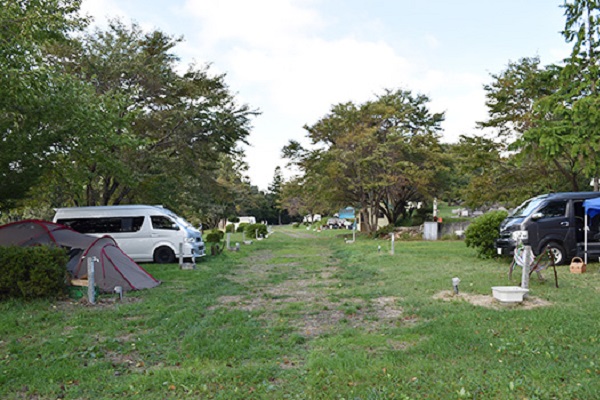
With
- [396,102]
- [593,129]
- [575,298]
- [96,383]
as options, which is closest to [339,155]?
[396,102]

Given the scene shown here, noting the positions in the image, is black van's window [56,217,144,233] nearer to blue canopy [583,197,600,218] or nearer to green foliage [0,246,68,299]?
A: green foliage [0,246,68,299]

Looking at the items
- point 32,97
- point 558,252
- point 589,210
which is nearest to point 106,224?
point 32,97

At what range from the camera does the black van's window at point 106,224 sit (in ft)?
46.0

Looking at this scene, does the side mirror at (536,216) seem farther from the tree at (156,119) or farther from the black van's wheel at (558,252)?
the tree at (156,119)

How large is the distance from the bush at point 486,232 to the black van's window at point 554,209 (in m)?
1.63

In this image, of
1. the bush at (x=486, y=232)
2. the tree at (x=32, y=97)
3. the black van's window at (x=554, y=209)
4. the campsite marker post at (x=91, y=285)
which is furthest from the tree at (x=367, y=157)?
the campsite marker post at (x=91, y=285)

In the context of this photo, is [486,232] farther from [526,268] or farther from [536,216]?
[526,268]

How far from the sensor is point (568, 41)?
1144cm

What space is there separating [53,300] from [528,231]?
439 inches

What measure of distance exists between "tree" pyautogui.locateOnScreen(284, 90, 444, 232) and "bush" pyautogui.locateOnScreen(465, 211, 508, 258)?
1160 centimetres

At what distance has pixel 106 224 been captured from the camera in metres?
14.1

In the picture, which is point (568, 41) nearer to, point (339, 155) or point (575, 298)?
point (575, 298)

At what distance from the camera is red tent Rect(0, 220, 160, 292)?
9.11 meters

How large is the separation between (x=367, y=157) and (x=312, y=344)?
21076 millimetres
